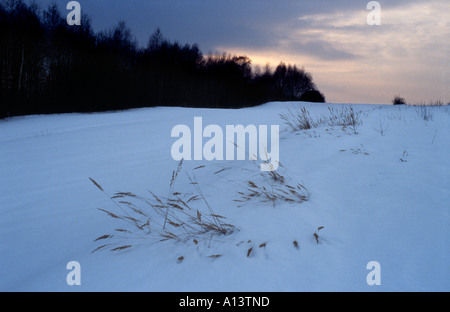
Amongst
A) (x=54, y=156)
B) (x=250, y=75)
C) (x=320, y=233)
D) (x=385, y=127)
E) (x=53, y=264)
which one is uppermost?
(x=250, y=75)

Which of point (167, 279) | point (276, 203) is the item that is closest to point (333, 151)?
point (276, 203)

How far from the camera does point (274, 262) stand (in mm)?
1285

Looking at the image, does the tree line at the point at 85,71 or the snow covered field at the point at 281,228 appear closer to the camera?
the snow covered field at the point at 281,228

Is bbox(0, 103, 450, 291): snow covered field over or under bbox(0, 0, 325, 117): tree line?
under

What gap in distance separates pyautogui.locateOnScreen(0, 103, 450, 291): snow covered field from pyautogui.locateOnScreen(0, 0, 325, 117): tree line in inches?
583

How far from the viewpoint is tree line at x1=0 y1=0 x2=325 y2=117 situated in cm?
1548

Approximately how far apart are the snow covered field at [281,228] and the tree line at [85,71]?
1481 cm

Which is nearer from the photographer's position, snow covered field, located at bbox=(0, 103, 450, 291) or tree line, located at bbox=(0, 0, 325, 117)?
snow covered field, located at bbox=(0, 103, 450, 291)

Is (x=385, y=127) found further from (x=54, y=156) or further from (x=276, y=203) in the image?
(x=54, y=156)

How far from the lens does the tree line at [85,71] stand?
15.5m

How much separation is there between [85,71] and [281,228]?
19429mm

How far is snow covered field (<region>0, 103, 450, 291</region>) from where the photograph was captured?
1.22 metres

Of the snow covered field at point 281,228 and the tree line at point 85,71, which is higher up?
the tree line at point 85,71
